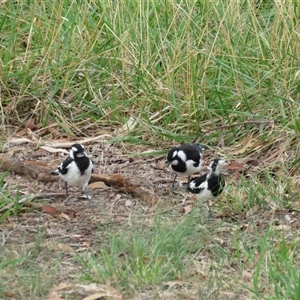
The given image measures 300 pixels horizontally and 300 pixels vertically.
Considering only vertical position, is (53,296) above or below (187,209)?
above

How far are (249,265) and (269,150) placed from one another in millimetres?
2207

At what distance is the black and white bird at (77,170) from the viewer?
21.4 feet

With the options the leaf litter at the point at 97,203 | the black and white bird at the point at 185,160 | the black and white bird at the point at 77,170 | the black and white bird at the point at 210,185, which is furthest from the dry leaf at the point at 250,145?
the black and white bird at the point at 77,170

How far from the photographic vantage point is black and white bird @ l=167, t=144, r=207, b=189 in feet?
22.5

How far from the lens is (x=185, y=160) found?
684 centimetres

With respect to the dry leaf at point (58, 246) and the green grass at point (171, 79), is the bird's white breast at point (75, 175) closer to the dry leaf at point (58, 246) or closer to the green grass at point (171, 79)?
the green grass at point (171, 79)

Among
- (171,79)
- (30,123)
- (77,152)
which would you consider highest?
(77,152)

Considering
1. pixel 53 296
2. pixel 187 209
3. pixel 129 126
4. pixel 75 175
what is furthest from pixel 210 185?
pixel 129 126

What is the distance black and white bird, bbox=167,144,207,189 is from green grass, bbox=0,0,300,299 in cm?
34

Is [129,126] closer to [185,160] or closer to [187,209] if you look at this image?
[185,160]

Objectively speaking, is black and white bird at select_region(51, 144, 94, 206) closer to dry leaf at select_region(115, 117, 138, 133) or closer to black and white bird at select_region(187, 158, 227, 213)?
black and white bird at select_region(187, 158, 227, 213)

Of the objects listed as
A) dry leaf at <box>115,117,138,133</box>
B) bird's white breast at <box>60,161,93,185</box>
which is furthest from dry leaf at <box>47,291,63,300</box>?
dry leaf at <box>115,117,138,133</box>

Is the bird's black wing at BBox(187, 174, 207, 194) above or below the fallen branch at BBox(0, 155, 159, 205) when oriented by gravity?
above

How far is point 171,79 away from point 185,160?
1.40 m
